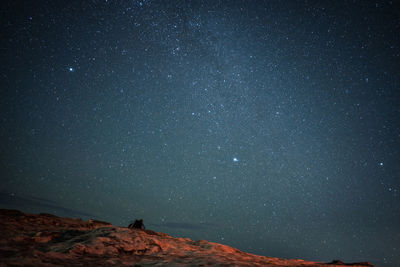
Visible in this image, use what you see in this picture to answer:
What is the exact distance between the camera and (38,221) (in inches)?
362

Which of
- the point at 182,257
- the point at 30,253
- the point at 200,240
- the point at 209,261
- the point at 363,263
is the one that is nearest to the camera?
the point at 30,253

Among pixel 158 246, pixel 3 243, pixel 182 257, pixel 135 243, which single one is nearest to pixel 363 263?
pixel 182 257

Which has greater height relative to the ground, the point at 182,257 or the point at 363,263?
A: the point at 363,263

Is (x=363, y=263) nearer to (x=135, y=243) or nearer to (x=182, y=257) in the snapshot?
(x=182, y=257)

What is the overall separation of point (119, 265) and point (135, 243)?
62.9 inches

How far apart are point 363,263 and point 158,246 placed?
23.9 feet

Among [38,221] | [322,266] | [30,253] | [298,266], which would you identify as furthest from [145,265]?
[38,221]

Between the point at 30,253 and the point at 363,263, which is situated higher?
the point at 363,263

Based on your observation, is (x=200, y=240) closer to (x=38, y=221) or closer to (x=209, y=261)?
(x=209, y=261)

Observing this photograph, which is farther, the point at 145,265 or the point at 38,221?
the point at 38,221

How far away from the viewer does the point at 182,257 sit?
6.00 m

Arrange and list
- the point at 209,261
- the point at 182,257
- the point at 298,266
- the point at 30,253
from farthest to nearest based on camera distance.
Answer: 1. the point at 298,266
2. the point at 182,257
3. the point at 209,261
4. the point at 30,253

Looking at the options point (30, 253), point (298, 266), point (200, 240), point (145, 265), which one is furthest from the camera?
point (200, 240)

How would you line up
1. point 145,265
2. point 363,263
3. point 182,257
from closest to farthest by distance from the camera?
1. point 145,265
2. point 182,257
3. point 363,263
